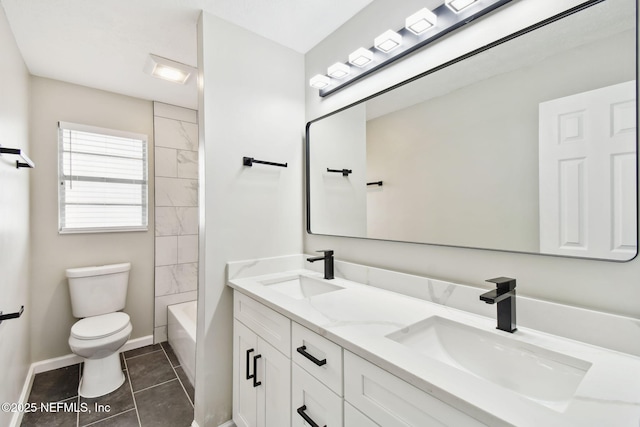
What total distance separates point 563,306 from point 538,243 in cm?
21

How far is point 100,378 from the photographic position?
2.05m

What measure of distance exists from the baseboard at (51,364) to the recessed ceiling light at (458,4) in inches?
122

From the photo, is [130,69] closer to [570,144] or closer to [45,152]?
[45,152]

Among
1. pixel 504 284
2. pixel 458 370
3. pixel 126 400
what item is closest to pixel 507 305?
pixel 504 284

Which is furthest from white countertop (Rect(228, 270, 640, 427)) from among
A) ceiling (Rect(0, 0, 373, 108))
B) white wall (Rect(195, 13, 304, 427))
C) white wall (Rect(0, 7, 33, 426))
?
ceiling (Rect(0, 0, 373, 108))

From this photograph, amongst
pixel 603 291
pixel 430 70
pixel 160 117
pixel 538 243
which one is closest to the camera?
pixel 603 291

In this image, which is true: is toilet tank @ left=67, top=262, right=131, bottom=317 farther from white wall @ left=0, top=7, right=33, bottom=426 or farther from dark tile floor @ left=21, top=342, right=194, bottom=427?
dark tile floor @ left=21, top=342, right=194, bottom=427

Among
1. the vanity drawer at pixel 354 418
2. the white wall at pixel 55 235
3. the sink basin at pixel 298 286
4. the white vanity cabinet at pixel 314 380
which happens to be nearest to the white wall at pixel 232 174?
the sink basin at pixel 298 286

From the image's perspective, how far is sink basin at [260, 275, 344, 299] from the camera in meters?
1.67

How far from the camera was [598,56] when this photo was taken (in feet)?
2.85

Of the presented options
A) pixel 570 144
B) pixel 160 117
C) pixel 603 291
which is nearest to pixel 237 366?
pixel 603 291

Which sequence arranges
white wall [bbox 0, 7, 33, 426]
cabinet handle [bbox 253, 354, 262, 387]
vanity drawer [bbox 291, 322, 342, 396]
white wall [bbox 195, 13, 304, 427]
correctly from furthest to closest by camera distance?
A: white wall [bbox 195, 13, 304, 427] < white wall [bbox 0, 7, 33, 426] < cabinet handle [bbox 253, 354, 262, 387] < vanity drawer [bbox 291, 322, 342, 396]

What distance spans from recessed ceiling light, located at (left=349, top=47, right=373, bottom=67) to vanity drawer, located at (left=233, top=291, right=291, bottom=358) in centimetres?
135

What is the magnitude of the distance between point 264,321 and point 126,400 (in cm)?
144
